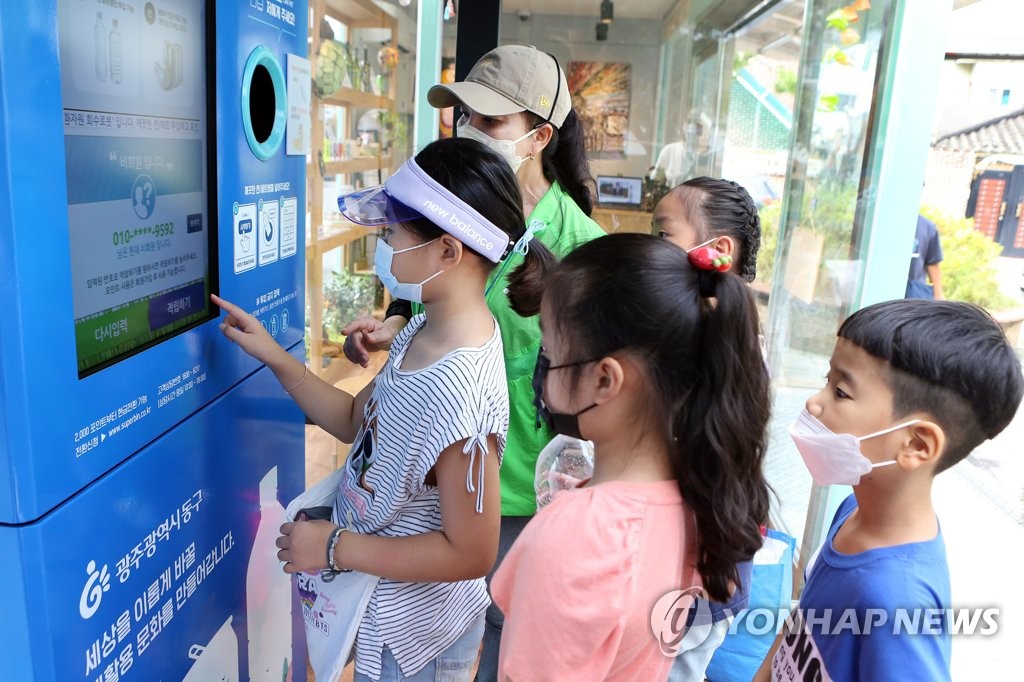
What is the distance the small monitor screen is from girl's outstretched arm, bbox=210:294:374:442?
3793 millimetres

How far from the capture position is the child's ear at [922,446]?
122 centimetres

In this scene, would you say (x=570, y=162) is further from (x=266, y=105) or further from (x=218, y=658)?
(x=218, y=658)

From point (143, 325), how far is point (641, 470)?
2.47ft

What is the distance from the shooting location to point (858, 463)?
1260 millimetres

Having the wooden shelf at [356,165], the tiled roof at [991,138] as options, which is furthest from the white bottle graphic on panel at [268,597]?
the tiled roof at [991,138]

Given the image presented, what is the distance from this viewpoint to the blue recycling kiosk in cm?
88

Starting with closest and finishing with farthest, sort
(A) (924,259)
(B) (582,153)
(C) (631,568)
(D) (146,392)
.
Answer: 1. (C) (631,568)
2. (D) (146,392)
3. (B) (582,153)
4. (A) (924,259)

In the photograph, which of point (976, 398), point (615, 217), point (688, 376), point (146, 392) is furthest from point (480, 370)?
point (615, 217)

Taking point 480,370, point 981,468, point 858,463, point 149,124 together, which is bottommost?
point 981,468

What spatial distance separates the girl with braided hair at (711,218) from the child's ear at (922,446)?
2.49 feet

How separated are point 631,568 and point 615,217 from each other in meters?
4.32

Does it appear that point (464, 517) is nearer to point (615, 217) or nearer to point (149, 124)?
point (149, 124)

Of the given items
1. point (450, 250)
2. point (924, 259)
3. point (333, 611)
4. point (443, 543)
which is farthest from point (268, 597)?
point (924, 259)

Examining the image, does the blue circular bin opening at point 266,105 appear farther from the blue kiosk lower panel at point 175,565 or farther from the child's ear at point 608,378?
the child's ear at point 608,378
